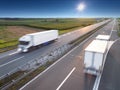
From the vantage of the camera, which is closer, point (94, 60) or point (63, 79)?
point (63, 79)

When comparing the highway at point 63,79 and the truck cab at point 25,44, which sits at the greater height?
the truck cab at point 25,44

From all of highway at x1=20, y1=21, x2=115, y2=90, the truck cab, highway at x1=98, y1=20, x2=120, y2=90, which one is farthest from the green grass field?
highway at x1=98, y1=20, x2=120, y2=90

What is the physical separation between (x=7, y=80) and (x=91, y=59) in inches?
386

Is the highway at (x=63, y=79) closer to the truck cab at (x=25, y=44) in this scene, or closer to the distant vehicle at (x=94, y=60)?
the distant vehicle at (x=94, y=60)

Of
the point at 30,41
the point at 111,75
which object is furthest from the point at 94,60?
the point at 30,41

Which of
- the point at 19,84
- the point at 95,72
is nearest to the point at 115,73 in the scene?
the point at 95,72

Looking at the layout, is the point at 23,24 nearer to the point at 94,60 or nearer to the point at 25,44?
the point at 25,44

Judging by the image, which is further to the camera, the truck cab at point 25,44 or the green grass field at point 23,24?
the green grass field at point 23,24

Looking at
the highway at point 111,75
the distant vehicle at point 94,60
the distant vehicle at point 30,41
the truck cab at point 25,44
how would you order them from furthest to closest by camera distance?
1. the distant vehicle at point 30,41
2. the truck cab at point 25,44
3. the distant vehicle at point 94,60
4. the highway at point 111,75

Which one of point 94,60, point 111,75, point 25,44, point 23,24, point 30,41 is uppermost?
point 23,24

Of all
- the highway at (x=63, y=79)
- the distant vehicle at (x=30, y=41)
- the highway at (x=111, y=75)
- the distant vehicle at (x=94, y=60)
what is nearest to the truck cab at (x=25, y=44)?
the distant vehicle at (x=30, y=41)

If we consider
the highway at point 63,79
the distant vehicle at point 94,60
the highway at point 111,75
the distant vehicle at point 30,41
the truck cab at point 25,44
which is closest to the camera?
the highway at point 63,79

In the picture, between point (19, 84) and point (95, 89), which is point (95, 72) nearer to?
point (95, 89)

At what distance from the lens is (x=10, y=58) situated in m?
21.5
